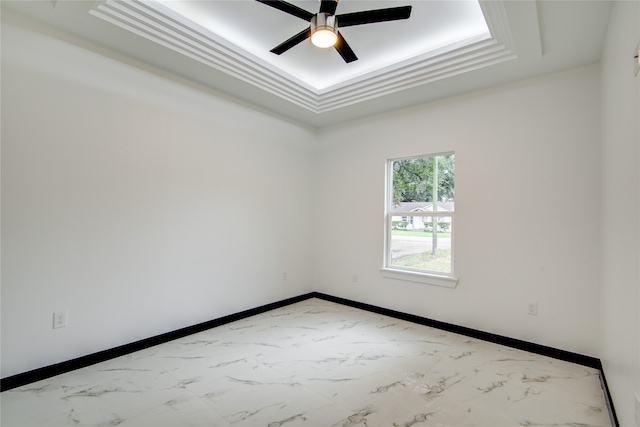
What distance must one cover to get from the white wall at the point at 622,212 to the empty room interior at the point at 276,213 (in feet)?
0.08

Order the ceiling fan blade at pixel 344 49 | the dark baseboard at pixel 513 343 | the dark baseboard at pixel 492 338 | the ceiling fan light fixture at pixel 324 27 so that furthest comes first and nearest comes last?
1. the dark baseboard at pixel 492 338
2. the ceiling fan blade at pixel 344 49
3. the dark baseboard at pixel 513 343
4. the ceiling fan light fixture at pixel 324 27

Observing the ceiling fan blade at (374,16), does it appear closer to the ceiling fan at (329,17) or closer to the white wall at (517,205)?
the ceiling fan at (329,17)

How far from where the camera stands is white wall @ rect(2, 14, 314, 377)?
2195mm

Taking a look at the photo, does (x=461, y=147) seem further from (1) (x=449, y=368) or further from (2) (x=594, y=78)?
(1) (x=449, y=368)

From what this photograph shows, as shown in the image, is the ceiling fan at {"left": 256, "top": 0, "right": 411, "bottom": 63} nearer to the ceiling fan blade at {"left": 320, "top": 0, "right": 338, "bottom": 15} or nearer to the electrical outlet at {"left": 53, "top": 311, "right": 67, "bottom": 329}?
the ceiling fan blade at {"left": 320, "top": 0, "right": 338, "bottom": 15}

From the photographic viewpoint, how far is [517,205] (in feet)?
9.70

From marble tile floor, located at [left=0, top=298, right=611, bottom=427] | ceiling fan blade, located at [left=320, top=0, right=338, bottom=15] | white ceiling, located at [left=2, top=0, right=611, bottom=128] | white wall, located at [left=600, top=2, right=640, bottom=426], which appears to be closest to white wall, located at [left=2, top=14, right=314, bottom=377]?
white ceiling, located at [left=2, top=0, right=611, bottom=128]

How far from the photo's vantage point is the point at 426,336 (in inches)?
124

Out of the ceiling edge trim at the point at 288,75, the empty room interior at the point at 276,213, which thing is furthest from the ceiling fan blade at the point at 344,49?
the ceiling edge trim at the point at 288,75

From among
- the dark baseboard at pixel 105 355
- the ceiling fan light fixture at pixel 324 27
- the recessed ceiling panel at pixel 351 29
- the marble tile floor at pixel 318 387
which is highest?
the recessed ceiling panel at pixel 351 29

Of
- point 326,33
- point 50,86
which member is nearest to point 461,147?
point 326,33

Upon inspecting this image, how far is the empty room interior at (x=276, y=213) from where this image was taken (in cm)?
202

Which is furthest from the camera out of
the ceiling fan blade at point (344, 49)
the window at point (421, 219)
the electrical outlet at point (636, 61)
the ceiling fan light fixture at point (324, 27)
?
the window at point (421, 219)

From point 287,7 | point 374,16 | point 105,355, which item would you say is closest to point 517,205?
point 374,16
